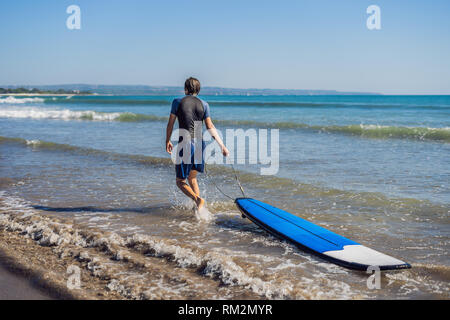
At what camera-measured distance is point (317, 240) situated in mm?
4289

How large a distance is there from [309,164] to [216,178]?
2423 millimetres

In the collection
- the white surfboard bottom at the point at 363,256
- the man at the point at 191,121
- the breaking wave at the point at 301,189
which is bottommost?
the white surfboard bottom at the point at 363,256

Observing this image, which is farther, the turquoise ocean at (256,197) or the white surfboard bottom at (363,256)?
the white surfboard bottom at (363,256)

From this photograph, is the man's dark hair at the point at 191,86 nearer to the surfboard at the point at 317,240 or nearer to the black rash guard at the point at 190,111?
the black rash guard at the point at 190,111

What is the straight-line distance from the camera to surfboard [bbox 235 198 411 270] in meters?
3.71

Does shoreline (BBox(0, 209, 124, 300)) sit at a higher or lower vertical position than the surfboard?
lower

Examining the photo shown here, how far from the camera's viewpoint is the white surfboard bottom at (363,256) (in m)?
3.68

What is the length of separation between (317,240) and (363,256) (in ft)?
1.86

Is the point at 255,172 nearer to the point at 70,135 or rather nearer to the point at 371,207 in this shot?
the point at 371,207

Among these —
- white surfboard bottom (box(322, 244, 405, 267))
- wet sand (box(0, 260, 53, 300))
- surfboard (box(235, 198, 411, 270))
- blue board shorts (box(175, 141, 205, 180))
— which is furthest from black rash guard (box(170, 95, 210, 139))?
wet sand (box(0, 260, 53, 300))

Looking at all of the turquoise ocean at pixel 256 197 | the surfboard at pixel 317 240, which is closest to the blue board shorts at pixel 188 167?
the turquoise ocean at pixel 256 197

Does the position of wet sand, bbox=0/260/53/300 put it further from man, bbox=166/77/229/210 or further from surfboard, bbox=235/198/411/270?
surfboard, bbox=235/198/411/270

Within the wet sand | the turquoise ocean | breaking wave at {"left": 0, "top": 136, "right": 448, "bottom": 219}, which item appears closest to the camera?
the wet sand
